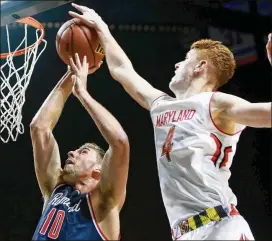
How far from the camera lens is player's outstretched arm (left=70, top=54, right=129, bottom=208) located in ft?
8.46

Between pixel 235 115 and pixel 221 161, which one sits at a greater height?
pixel 235 115

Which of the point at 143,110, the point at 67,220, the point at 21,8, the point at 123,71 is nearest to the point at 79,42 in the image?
the point at 123,71

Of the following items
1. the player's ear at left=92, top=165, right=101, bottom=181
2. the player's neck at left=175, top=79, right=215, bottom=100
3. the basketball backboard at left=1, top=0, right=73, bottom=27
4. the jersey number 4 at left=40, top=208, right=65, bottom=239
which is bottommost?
the jersey number 4 at left=40, top=208, right=65, bottom=239

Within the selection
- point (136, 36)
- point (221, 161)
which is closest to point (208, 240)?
point (221, 161)

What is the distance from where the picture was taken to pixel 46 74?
5.80 m

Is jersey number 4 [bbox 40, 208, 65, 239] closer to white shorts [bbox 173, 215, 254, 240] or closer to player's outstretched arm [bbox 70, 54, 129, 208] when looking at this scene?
player's outstretched arm [bbox 70, 54, 129, 208]

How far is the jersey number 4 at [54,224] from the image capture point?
2.59 m

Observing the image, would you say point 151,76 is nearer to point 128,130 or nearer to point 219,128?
point 128,130

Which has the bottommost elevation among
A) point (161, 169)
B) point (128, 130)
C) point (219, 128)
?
point (128, 130)

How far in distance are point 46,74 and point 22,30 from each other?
581mm

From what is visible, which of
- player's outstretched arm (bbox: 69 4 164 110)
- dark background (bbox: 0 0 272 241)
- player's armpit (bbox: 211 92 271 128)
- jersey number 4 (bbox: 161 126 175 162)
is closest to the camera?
player's armpit (bbox: 211 92 271 128)

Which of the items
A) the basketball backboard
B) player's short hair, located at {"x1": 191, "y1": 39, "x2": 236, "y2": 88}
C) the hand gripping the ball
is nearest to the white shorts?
player's short hair, located at {"x1": 191, "y1": 39, "x2": 236, "y2": 88}

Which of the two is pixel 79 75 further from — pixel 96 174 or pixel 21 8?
pixel 96 174

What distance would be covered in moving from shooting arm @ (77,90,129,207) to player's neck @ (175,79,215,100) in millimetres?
359
